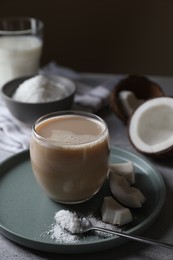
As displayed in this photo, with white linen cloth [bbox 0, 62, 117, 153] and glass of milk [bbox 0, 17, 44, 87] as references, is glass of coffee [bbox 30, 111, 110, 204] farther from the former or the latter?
glass of milk [bbox 0, 17, 44, 87]

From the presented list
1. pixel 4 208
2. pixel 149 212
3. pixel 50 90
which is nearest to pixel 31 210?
pixel 4 208

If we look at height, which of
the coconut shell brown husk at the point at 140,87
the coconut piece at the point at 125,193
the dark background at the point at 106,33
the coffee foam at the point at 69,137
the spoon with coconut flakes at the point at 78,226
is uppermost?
the coffee foam at the point at 69,137

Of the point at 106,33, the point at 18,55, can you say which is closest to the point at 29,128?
the point at 18,55

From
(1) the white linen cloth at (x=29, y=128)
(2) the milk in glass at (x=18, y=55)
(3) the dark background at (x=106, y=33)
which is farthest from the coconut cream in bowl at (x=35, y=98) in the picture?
(3) the dark background at (x=106, y=33)

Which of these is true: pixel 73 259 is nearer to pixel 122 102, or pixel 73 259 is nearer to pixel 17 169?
pixel 17 169

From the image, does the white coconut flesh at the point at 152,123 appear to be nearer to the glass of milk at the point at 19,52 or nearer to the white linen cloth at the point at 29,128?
the white linen cloth at the point at 29,128

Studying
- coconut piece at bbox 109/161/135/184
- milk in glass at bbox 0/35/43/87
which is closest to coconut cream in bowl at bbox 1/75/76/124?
milk in glass at bbox 0/35/43/87
